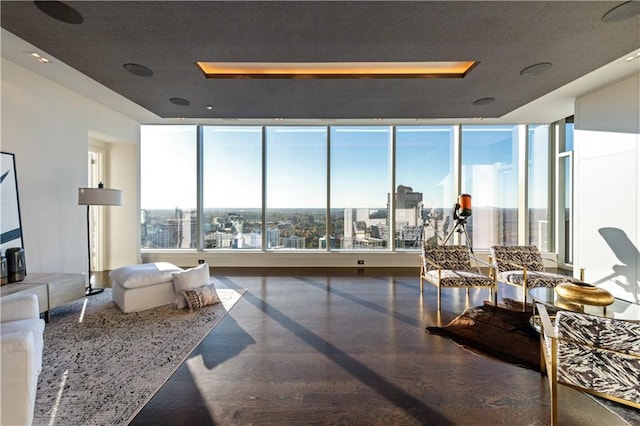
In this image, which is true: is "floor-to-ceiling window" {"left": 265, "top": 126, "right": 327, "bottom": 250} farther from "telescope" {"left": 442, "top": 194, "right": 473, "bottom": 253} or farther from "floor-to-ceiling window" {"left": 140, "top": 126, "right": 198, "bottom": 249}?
"telescope" {"left": 442, "top": 194, "right": 473, "bottom": 253}

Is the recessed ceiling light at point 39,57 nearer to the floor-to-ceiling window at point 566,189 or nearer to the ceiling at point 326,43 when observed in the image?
the ceiling at point 326,43

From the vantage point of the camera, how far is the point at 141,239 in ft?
20.0

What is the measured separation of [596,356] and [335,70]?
3389 mm

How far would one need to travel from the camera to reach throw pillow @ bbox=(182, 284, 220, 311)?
3580mm

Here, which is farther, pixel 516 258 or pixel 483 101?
pixel 516 258

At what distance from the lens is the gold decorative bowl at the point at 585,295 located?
99.7 inches

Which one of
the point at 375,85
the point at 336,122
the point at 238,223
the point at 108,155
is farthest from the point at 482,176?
the point at 108,155

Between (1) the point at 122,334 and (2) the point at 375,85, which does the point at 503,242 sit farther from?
(1) the point at 122,334

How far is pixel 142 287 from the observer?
3.56 meters

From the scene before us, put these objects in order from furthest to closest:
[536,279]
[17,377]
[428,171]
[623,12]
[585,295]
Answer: [428,171] < [536,279] < [585,295] < [623,12] < [17,377]

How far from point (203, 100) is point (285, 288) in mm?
3151


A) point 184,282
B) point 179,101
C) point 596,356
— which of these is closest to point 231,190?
point 179,101

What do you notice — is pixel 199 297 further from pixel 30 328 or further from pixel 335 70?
pixel 335 70

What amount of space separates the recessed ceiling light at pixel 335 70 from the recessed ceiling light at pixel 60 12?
3.72 ft
